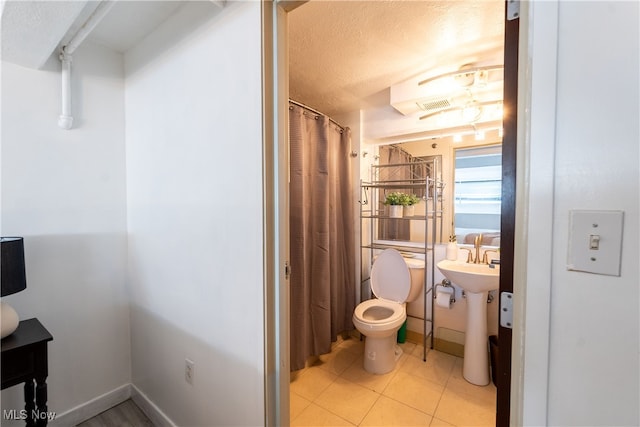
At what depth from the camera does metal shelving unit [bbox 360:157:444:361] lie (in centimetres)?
235

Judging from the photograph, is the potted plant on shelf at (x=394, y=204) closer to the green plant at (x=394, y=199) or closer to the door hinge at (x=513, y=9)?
the green plant at (x=394, y=199)

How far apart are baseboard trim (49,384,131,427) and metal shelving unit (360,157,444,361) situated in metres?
2.04

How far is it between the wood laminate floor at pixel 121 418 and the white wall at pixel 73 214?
13 cm

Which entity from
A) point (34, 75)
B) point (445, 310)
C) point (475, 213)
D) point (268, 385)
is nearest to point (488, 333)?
point (445, 310)

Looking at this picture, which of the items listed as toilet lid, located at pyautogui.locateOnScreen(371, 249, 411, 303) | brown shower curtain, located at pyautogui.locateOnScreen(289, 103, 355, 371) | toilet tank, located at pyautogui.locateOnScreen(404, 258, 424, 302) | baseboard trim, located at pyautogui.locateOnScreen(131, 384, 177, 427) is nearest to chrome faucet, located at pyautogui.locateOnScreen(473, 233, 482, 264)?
toilet tank, located at pyautogui.locateOnScreen(404, 258, 424, 302)

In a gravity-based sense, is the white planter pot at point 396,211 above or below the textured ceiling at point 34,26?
below

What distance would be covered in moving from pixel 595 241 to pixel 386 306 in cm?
193

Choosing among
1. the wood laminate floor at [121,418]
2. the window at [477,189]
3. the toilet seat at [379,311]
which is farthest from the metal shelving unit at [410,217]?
the wood laminate floor at [121,418]

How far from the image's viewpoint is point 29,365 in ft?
3.92

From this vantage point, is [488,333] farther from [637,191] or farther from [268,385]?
[637,191]

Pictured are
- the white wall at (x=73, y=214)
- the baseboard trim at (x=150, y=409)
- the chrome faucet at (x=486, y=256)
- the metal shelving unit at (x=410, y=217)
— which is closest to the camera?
Result: the white wall at (x=73, y=214)

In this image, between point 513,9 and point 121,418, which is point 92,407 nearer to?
point 121,418

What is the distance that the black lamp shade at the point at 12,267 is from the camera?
3.70 ft

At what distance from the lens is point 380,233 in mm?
2734
